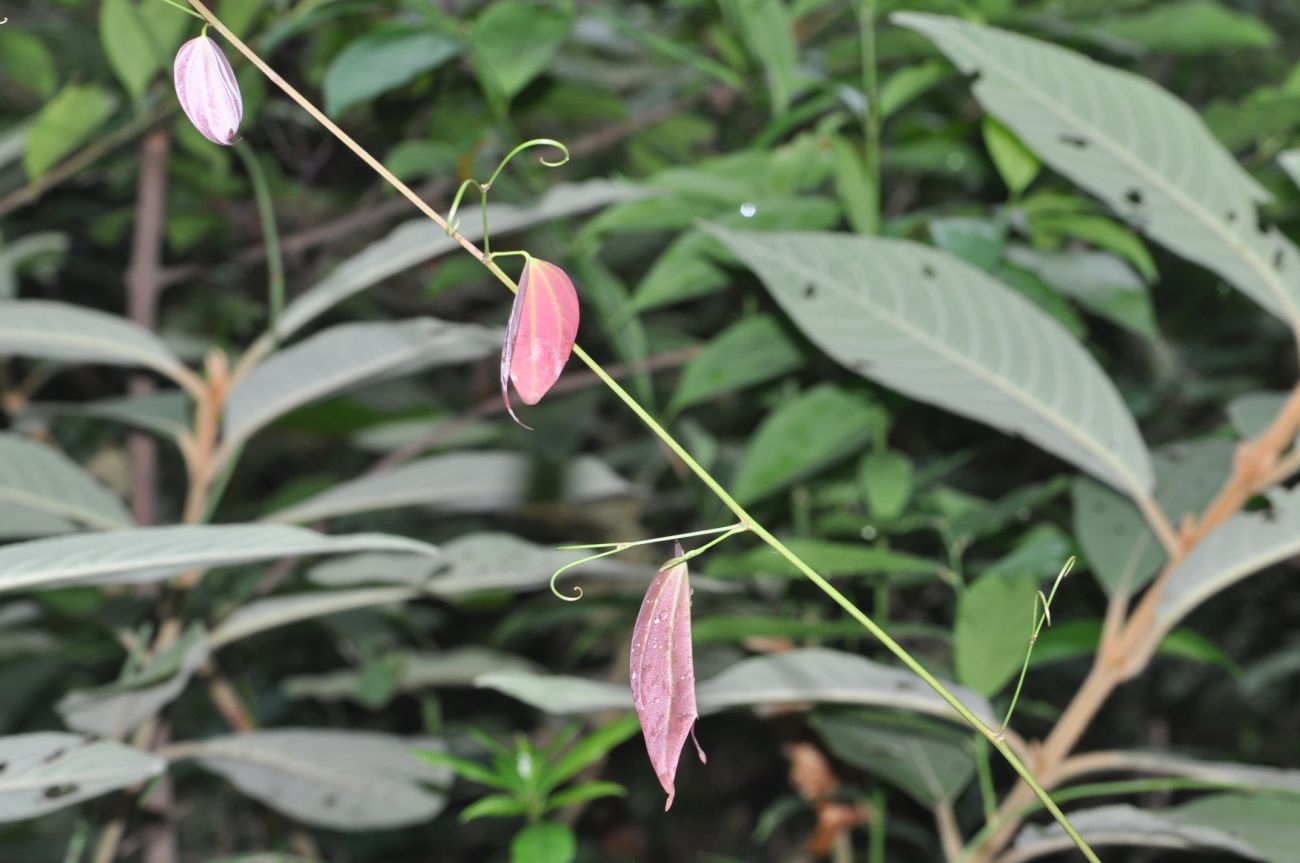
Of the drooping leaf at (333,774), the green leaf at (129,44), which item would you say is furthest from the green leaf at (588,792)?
the green leaf at (129,44)

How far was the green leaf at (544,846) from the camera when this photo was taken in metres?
0.51

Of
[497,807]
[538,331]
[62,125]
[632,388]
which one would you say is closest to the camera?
[538,331]

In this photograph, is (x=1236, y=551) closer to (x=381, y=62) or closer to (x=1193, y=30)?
(x=1193, y=30)

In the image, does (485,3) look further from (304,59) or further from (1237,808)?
(1237,808)

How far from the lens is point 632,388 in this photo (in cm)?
92

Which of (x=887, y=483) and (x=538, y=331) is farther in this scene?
(x=887, y=483)

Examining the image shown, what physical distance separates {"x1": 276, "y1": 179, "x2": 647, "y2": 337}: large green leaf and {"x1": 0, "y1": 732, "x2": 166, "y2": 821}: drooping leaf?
0.29 metres

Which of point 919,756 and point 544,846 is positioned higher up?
point 544,846

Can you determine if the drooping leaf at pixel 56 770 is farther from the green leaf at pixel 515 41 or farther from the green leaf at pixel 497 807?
the green leaf at pixel 515 41

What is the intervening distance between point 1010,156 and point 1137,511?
22 centimetres

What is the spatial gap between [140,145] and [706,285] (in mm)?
472

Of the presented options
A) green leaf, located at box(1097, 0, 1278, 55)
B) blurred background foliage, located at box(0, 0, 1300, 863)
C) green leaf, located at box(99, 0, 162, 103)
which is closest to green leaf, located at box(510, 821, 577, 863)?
blurred background foliage, located at box(0, 0, 1300, 863)

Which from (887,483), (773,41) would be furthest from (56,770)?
(773,41)

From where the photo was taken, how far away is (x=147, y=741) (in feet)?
2.27
